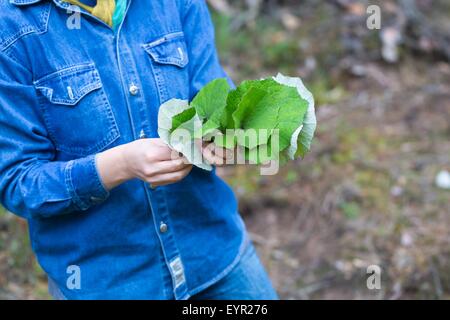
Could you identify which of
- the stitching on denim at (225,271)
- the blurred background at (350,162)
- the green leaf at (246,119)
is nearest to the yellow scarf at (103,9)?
the green leaf at (246,119)

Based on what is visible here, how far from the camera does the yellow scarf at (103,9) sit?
1437 millimetres

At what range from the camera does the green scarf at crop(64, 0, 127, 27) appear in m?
1.44

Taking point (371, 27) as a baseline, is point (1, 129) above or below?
above

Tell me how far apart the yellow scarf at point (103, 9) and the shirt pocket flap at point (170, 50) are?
0.35 ft

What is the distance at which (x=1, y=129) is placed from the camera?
1397mm

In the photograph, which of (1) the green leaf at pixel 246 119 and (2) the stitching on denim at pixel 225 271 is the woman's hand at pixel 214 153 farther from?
(2) the stitching on denim at pixel 225 271

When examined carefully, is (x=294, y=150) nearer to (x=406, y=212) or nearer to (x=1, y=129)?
(x=1, y=129)

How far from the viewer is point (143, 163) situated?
1.32 meters

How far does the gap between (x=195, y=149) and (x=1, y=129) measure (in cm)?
45

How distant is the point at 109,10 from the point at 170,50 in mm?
175

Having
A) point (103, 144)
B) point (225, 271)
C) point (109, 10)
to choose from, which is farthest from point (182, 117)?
point (225, 271)

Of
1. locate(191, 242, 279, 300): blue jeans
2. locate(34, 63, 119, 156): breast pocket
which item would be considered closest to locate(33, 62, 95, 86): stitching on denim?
locate(34, 63, 119, 156): breast pocket
